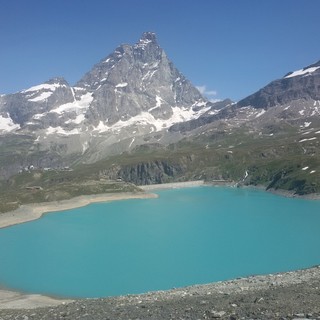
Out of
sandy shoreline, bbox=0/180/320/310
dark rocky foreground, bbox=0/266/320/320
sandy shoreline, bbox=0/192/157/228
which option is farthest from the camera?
sandy shoreline, bbox=0/192/157/228

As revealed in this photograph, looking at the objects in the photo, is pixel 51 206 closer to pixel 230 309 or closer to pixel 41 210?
pixel 41 210

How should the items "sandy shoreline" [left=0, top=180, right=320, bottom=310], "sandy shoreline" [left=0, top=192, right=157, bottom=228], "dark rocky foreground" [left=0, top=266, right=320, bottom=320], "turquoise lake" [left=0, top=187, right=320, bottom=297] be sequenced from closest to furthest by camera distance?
"dark rocky foreground" [left=0, top=266, right=320, bottom=320], "sandy shoreline" [left=0, top=180, right=320, bottom=310], "turquoise lake" [left=0, top=187, right=320, bottom=297], "sandy shoreline" [left=0, top=192, right=157, bottom=228]

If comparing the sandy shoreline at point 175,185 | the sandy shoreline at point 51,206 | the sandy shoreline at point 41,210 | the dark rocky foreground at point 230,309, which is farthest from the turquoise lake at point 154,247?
the sandy shoreline at point 175,185

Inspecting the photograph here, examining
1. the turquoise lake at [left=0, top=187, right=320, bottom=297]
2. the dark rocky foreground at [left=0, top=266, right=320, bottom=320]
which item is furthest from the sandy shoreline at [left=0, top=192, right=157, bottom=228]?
the dark rocky foreground at [left=0, top=266, right=320, bottom=320]

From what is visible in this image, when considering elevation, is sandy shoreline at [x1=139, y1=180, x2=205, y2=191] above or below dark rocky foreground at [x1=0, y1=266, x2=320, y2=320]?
below

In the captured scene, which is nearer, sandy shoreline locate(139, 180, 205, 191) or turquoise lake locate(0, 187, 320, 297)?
turquoise lake locate(0, 187, 320, 297)

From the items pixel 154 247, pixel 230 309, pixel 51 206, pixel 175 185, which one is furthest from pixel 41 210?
pixel 230 309

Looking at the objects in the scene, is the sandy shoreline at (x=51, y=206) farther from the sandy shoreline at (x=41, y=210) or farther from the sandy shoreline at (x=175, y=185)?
the sandy shoreline at (x=175, y=185)

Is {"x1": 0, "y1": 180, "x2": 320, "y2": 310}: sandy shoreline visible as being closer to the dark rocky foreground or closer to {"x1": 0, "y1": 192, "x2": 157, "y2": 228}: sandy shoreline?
{"x1": 0, "y1": 192, "x2": 157, "y2": 228}: sandy shoreline

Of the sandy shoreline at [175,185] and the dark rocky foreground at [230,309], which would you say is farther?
the sandy shoreline at [175,185]
